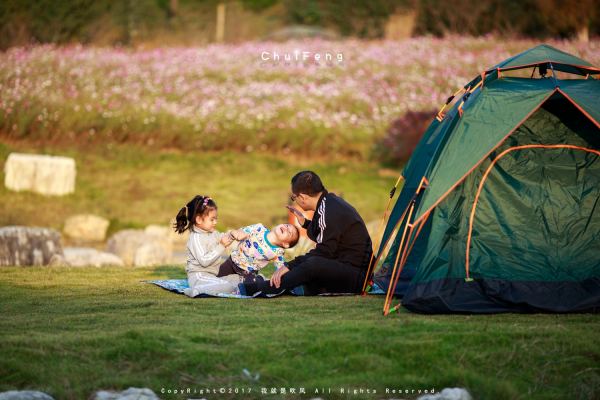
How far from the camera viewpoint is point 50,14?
2016 cm

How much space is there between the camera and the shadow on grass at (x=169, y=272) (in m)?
8.70

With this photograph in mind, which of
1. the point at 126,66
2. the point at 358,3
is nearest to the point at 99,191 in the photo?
the point at 126,66

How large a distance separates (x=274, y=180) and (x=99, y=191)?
325cm

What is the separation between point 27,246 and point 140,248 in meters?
1.76

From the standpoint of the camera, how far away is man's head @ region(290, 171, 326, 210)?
704 cm

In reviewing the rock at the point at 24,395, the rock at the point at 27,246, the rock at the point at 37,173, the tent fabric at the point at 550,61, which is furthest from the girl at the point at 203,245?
the rock at the point at 37,173

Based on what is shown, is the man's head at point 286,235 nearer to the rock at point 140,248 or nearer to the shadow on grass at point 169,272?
the shadow on grass at point 169,272

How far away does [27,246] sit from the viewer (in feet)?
32.3

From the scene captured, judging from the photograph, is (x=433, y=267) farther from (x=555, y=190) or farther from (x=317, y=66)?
(x=317, y=66)

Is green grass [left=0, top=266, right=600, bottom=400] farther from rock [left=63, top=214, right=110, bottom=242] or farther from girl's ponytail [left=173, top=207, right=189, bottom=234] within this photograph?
rock [left=63, top=214, right=110, bottom=242]

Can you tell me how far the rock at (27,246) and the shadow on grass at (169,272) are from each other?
1474 mm

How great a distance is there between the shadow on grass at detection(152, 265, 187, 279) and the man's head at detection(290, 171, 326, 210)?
82.5 inches

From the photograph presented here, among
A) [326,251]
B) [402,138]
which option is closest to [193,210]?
[326,251]

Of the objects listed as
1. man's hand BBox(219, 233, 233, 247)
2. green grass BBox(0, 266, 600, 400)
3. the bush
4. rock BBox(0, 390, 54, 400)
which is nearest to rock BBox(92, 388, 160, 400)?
green grass BBox(0, 266, 600, 400)
